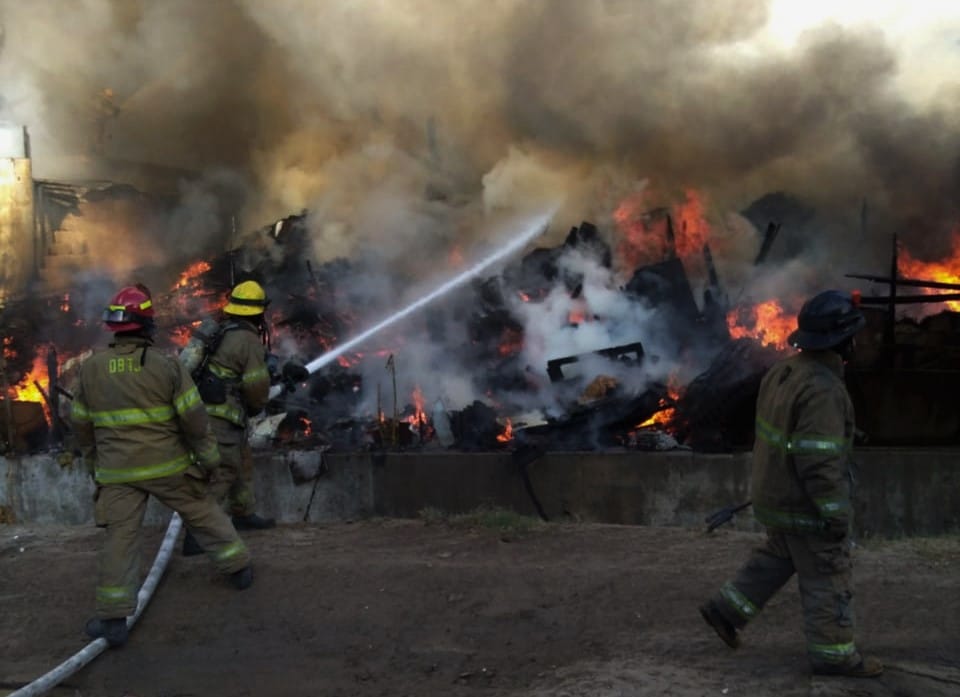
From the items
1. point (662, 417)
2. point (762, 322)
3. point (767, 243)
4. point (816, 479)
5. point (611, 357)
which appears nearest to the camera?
point (816, 479)

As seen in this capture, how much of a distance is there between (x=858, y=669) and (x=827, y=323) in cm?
133

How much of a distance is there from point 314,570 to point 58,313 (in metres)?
9.27

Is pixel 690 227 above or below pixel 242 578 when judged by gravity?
above

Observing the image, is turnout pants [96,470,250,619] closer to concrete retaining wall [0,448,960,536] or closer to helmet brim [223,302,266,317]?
helmet brim [223,302,266,317]

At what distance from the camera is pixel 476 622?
4293mm

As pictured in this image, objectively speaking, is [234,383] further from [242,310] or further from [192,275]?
[192,275]

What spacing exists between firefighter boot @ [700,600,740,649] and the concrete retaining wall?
3.51 metres

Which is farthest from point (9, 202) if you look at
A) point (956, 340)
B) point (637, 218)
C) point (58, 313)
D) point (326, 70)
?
point (956, 340)

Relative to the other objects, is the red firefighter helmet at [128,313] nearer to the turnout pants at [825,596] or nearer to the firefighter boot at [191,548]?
the firefighter boot at [191,548]

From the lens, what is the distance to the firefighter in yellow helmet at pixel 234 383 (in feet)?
17.2

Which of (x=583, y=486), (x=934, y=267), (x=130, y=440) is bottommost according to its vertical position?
(x=583, y=486)

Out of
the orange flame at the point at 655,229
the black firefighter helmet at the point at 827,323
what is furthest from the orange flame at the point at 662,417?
the black firefighter helmet at the point at 827,323

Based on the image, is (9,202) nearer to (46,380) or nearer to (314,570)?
(46,380)

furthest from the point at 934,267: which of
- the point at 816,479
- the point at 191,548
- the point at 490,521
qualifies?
the point at 191,548
